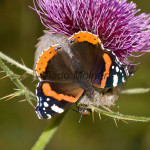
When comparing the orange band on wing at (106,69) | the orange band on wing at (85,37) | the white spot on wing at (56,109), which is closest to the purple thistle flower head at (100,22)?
the orange band on wing at (85,37)

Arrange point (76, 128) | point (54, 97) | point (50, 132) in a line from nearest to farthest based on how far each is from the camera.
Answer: point (54, 97) < point (50, 132) < point (76, 128)

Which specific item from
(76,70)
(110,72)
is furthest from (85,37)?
(110,72)

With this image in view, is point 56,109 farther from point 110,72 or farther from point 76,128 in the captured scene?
point 76,128

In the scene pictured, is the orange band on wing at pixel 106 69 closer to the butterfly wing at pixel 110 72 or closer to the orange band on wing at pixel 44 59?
→ the butterfly wing at pixel 110 72

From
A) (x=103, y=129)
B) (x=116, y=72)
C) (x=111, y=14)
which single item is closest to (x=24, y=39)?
(x=103, y=129)

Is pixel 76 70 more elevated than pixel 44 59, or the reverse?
pixel 44 59

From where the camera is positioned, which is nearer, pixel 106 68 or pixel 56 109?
pixel 56 109

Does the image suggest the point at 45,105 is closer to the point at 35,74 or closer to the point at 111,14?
the point at 35,74
